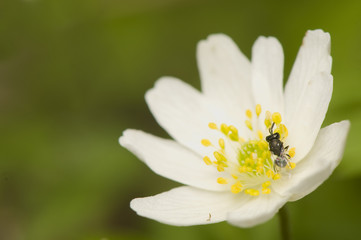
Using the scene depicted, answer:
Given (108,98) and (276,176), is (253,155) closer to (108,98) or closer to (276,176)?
(276,176)

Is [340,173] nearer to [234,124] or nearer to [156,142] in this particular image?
[234,124]

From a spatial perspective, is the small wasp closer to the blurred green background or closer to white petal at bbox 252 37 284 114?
white petal at bbox 252 37 284 114

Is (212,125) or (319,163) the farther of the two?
(212,125)

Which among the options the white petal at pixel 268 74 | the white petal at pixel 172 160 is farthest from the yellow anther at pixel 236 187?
the white petal at pixel 268 74

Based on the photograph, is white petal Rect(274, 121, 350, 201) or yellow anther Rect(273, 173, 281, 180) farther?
yellow anther Rect(273, 173, 281, 180)

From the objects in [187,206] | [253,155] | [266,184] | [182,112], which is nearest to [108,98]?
[182,112]

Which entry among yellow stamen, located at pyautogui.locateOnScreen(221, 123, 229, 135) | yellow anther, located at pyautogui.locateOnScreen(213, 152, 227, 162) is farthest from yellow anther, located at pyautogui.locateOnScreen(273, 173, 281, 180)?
yellow stamen, located at pyautogui.locateOnScreen(221, 123, 229, 135)

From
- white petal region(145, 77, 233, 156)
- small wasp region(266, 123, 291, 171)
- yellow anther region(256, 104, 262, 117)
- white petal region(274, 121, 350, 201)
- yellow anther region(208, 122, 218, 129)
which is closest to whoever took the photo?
white petal region(274, 121, 350, 201)
